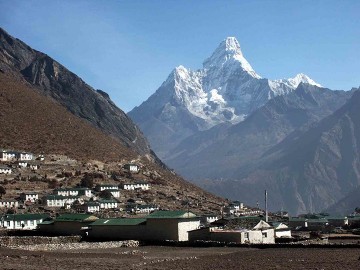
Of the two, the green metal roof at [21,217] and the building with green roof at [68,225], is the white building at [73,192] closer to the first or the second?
the green metal roof at [21,217]

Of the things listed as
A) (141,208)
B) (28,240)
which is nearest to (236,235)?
(28,240)

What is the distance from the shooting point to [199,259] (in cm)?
4131

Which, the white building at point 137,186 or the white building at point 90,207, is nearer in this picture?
the white building at point 90,207

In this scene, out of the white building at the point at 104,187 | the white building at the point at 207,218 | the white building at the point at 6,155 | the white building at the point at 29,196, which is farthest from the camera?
the white building at the point at 6,155

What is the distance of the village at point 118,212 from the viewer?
5938cm

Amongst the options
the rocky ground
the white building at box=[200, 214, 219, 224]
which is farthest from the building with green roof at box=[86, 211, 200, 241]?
the white building at box=[200, 214, 219, 224]

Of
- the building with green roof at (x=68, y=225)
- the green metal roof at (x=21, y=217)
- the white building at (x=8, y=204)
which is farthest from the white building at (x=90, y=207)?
the building with green roof at (x=68, y=225)

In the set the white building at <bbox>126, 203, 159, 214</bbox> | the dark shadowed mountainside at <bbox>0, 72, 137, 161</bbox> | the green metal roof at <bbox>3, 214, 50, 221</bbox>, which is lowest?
the green metal roof at <bbox>3, 214, 50, 221</bbox>

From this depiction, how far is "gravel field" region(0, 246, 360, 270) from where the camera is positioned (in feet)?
117

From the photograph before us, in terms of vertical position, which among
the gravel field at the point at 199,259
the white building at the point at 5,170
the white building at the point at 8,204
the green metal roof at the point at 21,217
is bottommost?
the gravel field at the point at 199,259

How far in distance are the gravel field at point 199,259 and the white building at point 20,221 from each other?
31339 millimetres

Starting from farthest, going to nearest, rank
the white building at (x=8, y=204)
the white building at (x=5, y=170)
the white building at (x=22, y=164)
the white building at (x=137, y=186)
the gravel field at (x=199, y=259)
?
the white building at (x=137, y=186)
the white building at (x=22, y=164)
the white building at (x=5, y=170)
the white building at (x=8, y=204)
the gravel field at (x=199, y=259)

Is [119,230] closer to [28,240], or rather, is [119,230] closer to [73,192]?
[28,240]

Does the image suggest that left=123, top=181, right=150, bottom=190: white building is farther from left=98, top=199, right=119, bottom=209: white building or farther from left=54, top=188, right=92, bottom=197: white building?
left=98, top=199, right=119, bottom=209: white building
